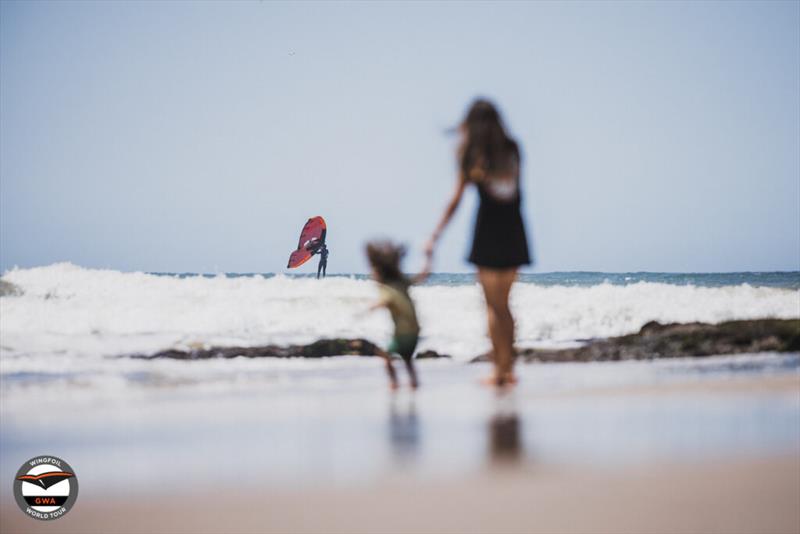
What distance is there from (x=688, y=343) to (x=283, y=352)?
220 centimetres

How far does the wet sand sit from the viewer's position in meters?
1.63

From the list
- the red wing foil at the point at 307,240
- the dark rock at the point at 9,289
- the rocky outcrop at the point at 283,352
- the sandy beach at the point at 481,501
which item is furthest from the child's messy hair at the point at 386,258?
the red wing foil at the point at 307,240

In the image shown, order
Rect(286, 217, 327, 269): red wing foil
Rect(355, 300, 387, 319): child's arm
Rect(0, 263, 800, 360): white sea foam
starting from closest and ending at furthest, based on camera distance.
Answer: Rect(355, 300, 387, 319): child's arm → Rect(0, 263, 800, 360): white sea foam → Rect(286, 217, 327, 269): red wing foil

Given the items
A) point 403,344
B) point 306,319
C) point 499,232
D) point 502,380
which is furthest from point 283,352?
point 306,319

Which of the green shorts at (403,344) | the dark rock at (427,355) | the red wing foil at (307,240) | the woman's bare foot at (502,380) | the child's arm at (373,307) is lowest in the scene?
the woman's bare foot at (502,380)

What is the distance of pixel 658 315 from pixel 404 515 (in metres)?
5.80

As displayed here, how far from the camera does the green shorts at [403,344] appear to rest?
2.94 m

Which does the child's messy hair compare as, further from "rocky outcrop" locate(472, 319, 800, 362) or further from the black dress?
"rocky outcrop" locate(472, 319, 800, 362)

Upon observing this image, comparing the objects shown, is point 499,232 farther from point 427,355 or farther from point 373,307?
point 427,355

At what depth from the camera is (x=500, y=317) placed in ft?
9.52

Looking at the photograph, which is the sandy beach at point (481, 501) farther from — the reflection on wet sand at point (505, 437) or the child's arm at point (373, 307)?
the child's arm at point (373, 307)

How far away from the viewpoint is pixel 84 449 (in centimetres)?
215

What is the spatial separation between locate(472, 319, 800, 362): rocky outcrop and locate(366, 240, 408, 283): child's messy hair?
1.44 m

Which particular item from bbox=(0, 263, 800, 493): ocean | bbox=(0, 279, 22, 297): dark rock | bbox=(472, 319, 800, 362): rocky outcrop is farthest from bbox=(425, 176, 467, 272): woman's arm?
bbox=(0, 279, 22, 297): dark rock
